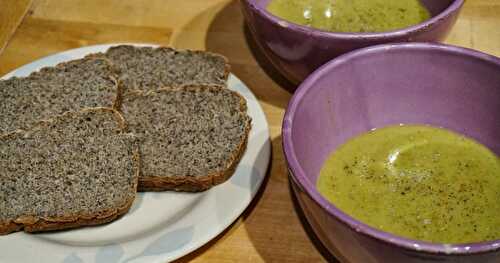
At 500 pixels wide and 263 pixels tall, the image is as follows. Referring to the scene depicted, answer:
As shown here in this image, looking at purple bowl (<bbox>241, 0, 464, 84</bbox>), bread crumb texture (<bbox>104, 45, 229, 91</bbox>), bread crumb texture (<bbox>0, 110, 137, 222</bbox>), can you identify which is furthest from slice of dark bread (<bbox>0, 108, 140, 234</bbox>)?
purple bowl (<bbox>241, 0, 464, 84</bbox>)

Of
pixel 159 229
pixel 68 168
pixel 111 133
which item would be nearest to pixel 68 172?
pixel 68 168

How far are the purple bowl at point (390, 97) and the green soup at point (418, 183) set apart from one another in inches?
1.2

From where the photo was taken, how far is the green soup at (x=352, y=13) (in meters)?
1.57

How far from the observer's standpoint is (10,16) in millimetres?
1941

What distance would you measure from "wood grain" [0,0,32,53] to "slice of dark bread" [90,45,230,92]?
1.21 ft

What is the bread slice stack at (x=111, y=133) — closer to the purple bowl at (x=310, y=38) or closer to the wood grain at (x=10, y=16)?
the purple bowl at (x=310, y=38)

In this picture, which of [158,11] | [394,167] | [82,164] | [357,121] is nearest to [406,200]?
[394,167]

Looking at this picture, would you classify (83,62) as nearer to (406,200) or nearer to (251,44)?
(251,44)

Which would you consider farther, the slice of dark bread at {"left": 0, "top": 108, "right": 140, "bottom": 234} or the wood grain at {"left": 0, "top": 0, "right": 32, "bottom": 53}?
the wood grain at {"left": 0, "top": 0, "right": 32, "bottom": 53}

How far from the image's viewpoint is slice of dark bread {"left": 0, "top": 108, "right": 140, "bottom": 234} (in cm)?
134

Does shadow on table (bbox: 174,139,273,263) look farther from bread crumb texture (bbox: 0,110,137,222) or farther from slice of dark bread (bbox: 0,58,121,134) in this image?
slice of dark bread (bbox: 0,58,121,134)

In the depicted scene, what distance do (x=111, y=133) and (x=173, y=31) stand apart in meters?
0.50

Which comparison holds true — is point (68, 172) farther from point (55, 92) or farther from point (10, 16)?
point (10, 16)

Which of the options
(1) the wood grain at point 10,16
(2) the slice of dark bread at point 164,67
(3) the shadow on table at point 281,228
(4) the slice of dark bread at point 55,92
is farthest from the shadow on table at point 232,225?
(1) the wood grain at point 10,16
